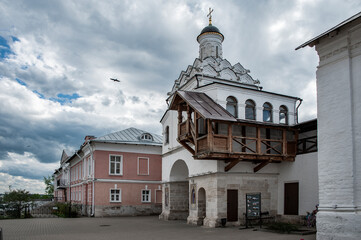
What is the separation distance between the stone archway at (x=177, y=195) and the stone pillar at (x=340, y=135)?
1189cm

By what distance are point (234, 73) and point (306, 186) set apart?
28.8 feet

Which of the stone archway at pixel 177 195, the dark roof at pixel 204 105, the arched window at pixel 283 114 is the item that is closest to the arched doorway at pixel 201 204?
the stone archway at pixel 177 195

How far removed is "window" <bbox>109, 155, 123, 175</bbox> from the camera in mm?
27219

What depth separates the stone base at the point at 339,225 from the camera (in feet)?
31.0

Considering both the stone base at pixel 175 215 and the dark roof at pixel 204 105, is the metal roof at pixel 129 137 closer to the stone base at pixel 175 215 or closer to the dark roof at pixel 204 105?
the stone base at pixel 175 215

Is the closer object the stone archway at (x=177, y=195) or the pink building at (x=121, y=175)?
the stone archway at (x=177, y=195)

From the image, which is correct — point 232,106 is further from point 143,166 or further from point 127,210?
point 127,210

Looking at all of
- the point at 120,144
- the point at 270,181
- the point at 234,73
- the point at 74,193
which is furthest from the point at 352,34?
the point at 74,193

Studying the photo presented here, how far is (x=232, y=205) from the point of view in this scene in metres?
16.3

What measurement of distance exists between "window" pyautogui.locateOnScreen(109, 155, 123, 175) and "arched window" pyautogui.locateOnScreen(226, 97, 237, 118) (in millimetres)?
12622

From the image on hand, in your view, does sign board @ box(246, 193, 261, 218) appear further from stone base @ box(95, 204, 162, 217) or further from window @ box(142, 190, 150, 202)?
window @ box(142, 190, 150, 202)

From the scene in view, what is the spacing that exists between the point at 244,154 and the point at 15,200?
18.5m

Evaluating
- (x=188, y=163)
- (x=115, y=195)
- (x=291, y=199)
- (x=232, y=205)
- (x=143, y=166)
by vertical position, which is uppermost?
(x=188, y=163)

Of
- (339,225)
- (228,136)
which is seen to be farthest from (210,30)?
(339,225)
